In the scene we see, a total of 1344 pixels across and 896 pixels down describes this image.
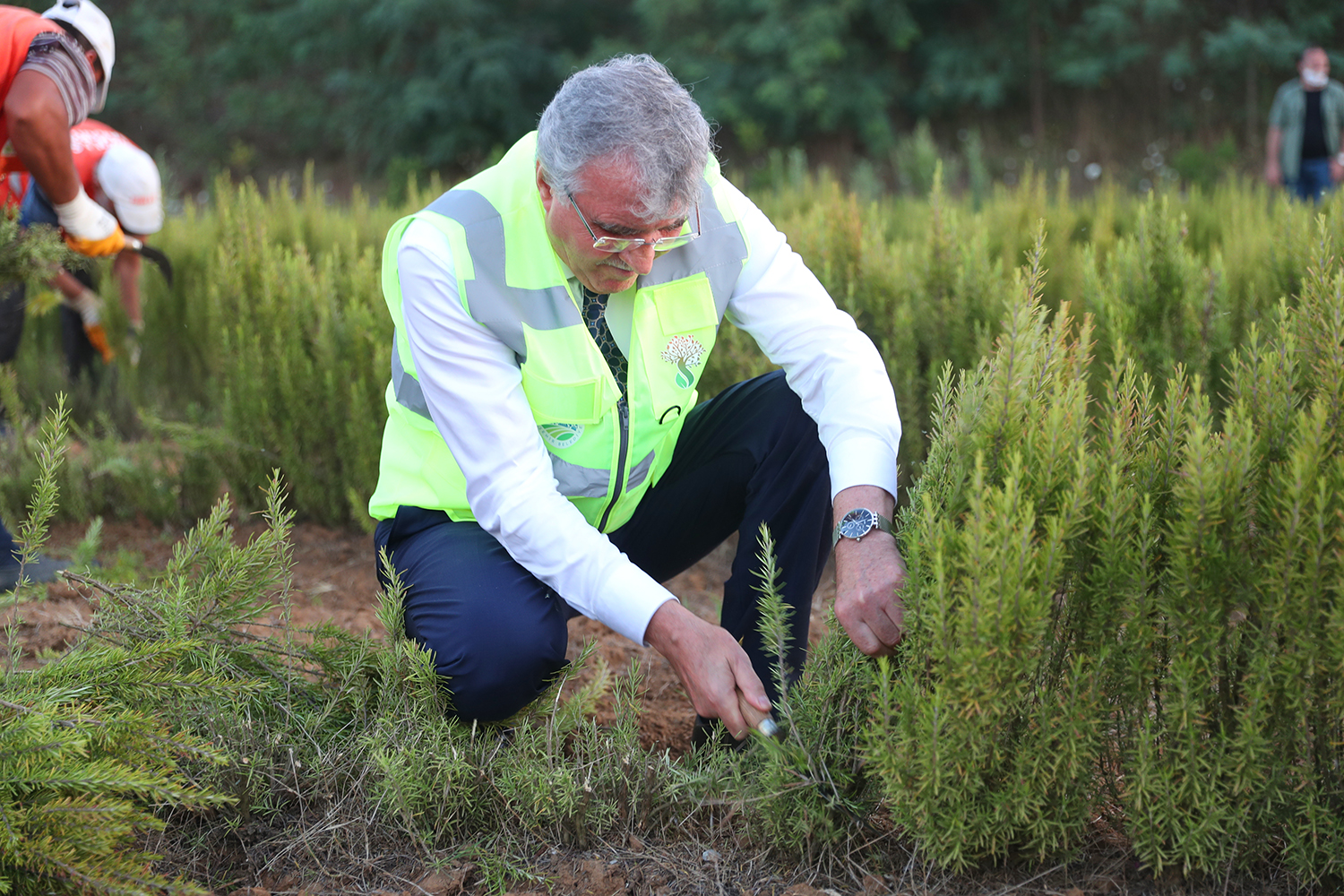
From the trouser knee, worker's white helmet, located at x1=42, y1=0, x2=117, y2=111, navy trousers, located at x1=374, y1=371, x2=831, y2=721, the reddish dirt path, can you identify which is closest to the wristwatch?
navy trousers, located at x1=374, y1=371, x2=831, y2=721

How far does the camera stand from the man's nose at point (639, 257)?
1884 millimetres

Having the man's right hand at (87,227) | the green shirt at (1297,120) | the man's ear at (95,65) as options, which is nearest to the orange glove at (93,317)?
the man's right hand at (87,227)

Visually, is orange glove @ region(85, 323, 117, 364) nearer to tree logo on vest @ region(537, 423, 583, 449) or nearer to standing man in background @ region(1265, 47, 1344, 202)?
tree logo on vest @ region(537, 423, 583, 449)

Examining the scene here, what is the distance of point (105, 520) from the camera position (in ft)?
12.6

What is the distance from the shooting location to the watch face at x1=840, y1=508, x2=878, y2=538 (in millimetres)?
1811

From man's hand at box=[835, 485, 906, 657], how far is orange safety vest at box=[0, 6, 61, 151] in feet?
9.69

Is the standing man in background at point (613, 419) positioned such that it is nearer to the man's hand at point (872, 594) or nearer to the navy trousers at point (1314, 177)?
the man's hand at point (872, 594)

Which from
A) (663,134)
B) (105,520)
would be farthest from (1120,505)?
(105,520)

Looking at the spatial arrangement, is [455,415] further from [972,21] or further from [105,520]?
[972,21]

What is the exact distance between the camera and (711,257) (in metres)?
2.15

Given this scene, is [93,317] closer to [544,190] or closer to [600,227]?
[544,190]

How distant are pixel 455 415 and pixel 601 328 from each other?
14.9 inches

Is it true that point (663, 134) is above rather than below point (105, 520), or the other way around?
above

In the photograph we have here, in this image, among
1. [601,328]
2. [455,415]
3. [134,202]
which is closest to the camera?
[455,415]
